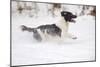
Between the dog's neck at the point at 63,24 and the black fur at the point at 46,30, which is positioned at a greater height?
the dog's neck at the point at 63,24

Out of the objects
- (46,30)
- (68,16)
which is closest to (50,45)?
Answer: (46,30)

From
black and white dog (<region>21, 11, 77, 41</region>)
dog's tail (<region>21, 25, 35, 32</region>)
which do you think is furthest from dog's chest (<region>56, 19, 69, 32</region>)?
dog's tail (<region>21, 25, 35, 32</region>)

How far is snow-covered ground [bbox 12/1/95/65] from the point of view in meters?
2.12

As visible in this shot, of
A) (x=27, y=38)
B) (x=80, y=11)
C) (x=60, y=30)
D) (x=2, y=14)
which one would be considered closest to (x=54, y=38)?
(x=60, y=30)

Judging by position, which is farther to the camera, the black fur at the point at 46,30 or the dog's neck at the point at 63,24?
the dog's neck at the point at 63,24

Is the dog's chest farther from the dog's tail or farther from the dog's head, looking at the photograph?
the dog's tail

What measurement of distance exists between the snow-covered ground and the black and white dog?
0.15ft

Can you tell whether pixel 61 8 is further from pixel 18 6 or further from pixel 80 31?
pixel 18 6

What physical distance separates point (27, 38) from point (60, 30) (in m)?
0.42

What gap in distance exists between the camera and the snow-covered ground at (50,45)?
2117mm

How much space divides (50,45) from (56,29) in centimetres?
21

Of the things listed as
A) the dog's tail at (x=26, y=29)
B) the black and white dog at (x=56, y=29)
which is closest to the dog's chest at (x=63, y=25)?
the black and white dog at (x=56, y=29)

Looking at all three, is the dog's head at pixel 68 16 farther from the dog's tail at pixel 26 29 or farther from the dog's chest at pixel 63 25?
the dog's tail at pixel 26 29

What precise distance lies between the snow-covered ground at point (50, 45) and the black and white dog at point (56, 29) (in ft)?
0.15
